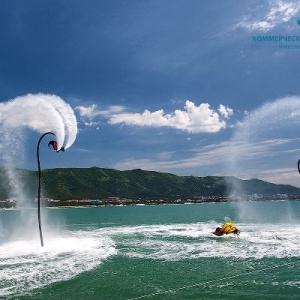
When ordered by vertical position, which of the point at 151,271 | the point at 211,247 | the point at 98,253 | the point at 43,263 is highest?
the point at 43,263

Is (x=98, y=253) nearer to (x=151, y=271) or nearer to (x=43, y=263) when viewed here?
(x=43, y=263)

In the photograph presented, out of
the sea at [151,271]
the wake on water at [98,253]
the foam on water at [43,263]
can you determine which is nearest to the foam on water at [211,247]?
the wake on water at [98,253]

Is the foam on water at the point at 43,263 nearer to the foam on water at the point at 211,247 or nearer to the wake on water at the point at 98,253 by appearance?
the wake on water at the point at 98,253

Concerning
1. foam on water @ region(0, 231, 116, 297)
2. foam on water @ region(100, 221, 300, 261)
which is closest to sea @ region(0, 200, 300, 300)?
foam on water @ region(0, 231, 116, 297)

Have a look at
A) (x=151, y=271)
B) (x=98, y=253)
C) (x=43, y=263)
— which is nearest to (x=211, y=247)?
(x=98, y=253)

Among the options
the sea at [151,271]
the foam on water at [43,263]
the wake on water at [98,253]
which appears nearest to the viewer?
the sea at [151,271]

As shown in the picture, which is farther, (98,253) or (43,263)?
(98,253)

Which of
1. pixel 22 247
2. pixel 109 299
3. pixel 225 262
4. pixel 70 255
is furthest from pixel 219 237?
pixel 109 299

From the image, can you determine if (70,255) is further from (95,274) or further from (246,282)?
(246,282)

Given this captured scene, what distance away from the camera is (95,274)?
33.4 meters

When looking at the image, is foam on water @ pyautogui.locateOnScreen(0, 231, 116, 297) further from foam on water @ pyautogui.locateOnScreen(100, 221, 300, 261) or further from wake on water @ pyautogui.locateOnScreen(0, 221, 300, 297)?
foam on water @ pyautogui.locateOnScreen(100, 221, 300, 261)

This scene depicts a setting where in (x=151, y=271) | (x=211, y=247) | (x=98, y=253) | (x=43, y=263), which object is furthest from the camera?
(x=211, y=247)

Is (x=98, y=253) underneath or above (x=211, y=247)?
above

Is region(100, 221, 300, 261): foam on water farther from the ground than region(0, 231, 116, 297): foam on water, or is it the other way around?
region(0, 231, 116, 297): foam on water
